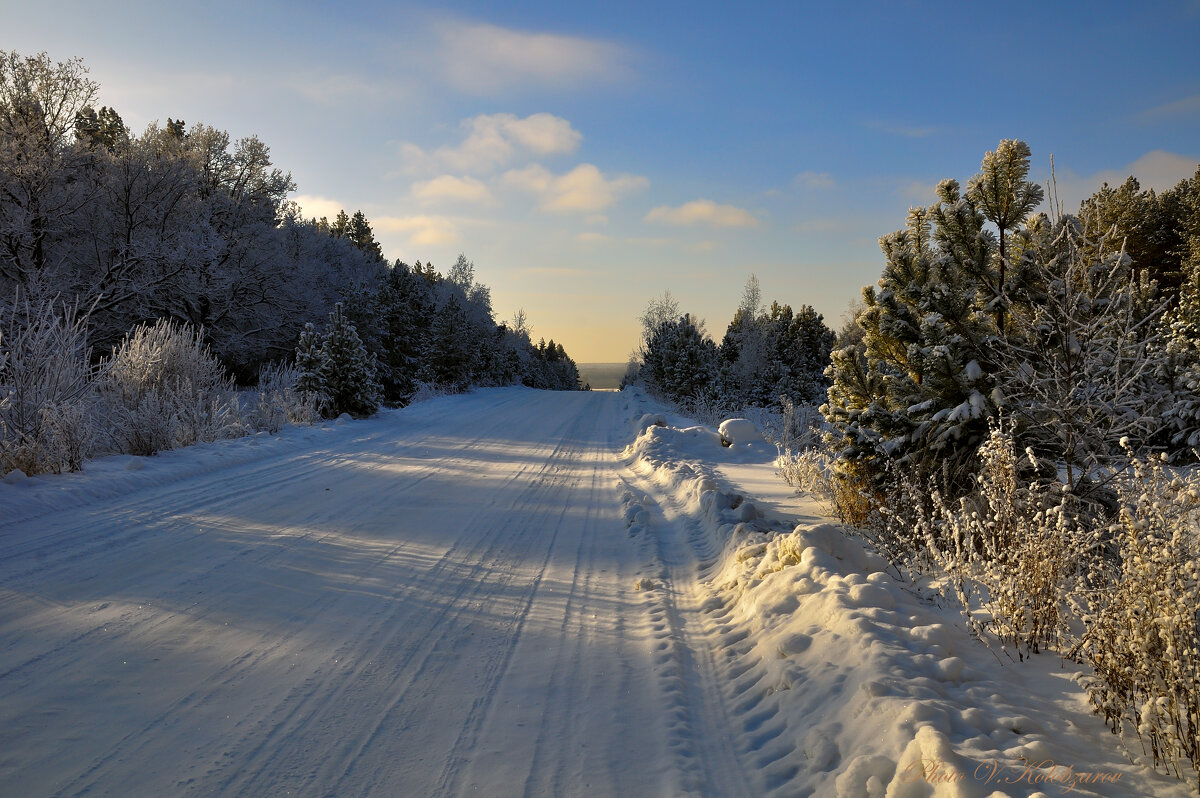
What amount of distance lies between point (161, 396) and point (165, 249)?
1245 centimetres

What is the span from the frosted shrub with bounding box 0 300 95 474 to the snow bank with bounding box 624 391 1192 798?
839 cm

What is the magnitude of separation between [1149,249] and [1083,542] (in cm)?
4341

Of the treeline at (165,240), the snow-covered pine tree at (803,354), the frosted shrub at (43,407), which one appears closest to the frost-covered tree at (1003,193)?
the frosted shrub at (43,407)

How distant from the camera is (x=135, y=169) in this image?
2155 cm

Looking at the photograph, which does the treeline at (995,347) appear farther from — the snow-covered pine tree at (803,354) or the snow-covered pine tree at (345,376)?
the snow-covered pine tree at (803,354)

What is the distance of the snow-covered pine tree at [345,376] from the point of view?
61.9 ft

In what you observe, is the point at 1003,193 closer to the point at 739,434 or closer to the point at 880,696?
the point at 880,696

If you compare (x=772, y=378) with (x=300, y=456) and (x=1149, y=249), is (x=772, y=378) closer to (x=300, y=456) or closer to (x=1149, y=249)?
(x=1149, y=249)

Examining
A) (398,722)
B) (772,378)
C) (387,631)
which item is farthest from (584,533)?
(772,378)

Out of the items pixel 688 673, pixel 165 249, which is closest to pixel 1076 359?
pixel 688 673

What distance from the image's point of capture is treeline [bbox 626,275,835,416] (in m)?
30.4

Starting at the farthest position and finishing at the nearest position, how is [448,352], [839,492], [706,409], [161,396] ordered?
[448,352], [706,409], [161,396], [839,492]

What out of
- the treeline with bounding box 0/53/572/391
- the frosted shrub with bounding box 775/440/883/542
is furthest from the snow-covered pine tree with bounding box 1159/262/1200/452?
the treeline with bounding box 0/53/572/391

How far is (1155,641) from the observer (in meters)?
2.87
